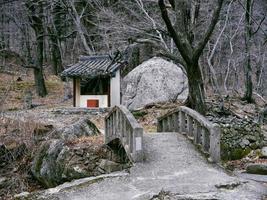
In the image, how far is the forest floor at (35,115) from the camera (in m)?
12.1

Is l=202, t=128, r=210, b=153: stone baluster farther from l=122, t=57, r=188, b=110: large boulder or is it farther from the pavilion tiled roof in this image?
the pavilion tiled roof

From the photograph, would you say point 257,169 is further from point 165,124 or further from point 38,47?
point 38,47

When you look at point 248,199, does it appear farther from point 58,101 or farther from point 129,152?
point 58,101

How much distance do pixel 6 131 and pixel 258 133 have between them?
330 inches

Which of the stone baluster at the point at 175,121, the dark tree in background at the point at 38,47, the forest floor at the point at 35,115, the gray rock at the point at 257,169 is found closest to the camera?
the gray rock at the point at 257,169

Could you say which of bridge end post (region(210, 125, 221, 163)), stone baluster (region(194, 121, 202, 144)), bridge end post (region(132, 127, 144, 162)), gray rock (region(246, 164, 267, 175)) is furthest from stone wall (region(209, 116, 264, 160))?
bridge end post (region(132, 127, 144, 162))

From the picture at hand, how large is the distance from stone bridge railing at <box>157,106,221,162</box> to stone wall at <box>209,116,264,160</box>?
894 millimetres

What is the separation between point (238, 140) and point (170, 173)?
3.40 meters

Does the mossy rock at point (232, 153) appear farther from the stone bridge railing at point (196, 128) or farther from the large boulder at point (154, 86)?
the large boulder at point (154, 86)

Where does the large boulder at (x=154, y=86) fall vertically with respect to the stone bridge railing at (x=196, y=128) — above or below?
above

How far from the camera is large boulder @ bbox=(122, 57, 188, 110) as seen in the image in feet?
69.7

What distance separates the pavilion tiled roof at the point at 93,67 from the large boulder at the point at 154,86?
1360 mm

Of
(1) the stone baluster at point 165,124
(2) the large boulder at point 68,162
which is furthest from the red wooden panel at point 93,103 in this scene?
(2) the large boulder at point 68,162

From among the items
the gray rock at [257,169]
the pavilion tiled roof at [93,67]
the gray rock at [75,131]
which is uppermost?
the pavilion tiled roof at [93,67]
